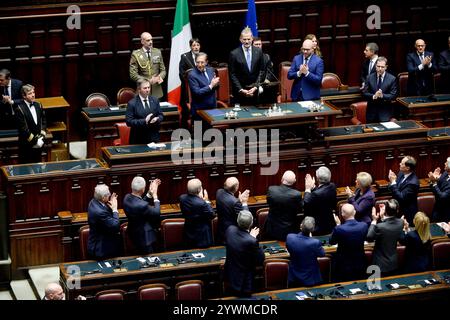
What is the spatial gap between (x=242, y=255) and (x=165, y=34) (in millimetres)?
6139

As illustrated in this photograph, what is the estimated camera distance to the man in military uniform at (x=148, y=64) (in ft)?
56.3

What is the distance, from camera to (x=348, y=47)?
19.7 metres

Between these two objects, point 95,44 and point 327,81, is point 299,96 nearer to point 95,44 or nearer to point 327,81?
point 327,81

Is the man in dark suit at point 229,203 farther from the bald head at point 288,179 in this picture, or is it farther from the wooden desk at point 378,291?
the wooden desk at point 378,291

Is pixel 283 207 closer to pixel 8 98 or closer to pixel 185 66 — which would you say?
pixel 185 66

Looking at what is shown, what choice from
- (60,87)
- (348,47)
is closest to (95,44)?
(60,87)

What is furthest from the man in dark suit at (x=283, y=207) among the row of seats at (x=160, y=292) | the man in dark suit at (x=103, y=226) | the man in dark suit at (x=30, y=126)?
the man in dark suit at (x=30, y=126)

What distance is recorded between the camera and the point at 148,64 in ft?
56.7

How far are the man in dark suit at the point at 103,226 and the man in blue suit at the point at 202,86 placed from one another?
2.62 m

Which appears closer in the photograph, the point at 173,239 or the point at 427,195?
the point at 173,239

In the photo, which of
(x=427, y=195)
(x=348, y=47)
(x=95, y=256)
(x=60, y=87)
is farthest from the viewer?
(x=348, y=47)

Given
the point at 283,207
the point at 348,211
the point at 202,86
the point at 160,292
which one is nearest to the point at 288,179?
the point at 283,207

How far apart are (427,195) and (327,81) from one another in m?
3.52
